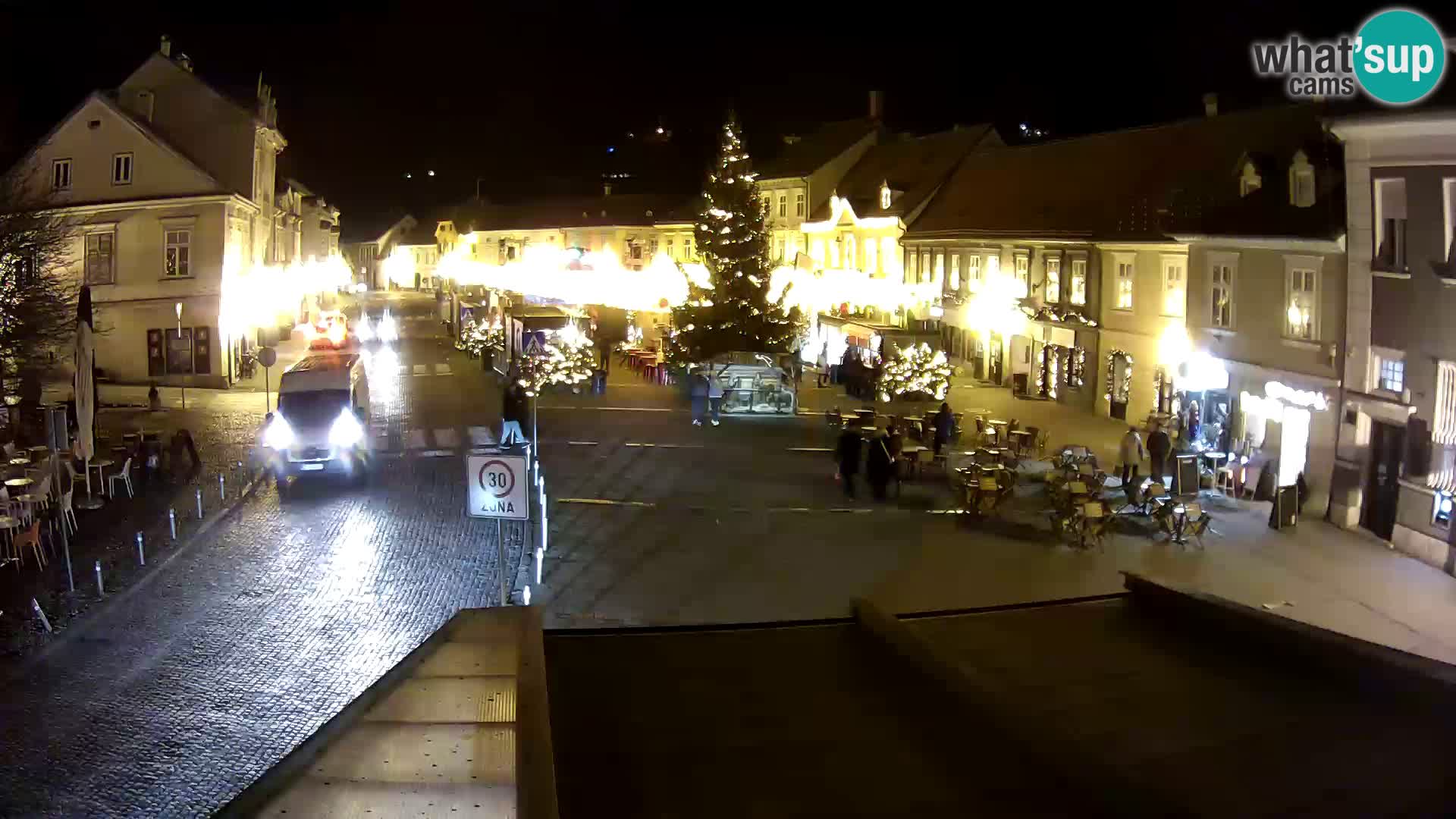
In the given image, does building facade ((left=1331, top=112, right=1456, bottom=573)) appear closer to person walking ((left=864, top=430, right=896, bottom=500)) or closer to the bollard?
person walking ((left=864, top=430, right=896, bottom=500))

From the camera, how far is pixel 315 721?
37.2 ft

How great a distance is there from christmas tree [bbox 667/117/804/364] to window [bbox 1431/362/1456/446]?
2688cm

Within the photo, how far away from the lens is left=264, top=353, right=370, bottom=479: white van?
23516 millimetres

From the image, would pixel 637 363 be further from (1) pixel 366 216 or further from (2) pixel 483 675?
(1) pixel 366 216

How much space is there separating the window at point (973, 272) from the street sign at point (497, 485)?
109 feet

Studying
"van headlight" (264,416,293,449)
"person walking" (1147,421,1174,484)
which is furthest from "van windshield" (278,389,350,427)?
"person walking" (1147,421,1174,484)

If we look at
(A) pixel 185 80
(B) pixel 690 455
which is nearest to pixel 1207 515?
(B) pixel 690 455

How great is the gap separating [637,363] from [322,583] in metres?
31.7

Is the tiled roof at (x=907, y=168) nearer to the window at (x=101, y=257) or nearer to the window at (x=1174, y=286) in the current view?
the window at (x=1174, y=286)

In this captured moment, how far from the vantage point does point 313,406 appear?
24.0m

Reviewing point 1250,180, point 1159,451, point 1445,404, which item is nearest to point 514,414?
point 1159,451

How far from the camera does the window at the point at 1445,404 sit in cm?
1803

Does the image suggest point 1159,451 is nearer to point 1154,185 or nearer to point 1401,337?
point 1401,337

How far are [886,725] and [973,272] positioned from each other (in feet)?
130
